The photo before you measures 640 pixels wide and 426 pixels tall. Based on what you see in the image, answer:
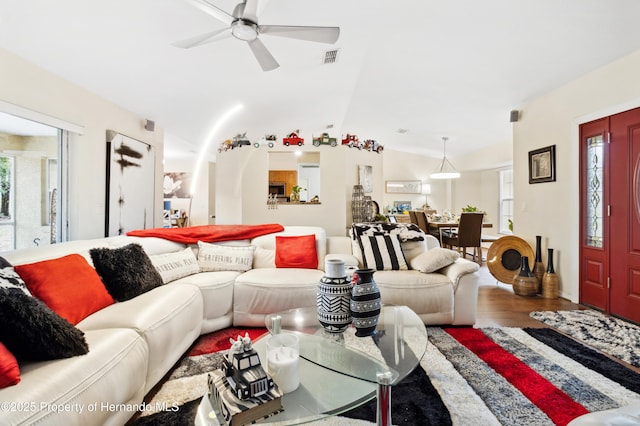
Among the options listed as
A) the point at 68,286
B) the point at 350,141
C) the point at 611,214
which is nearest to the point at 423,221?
the point at 350,141

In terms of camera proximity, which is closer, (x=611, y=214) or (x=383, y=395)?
(x=383, y=395)

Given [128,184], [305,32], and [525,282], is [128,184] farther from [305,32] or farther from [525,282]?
[525,282]

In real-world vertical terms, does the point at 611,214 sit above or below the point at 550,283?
above

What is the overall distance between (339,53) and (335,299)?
317 cm

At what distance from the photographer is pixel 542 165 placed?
4047mm

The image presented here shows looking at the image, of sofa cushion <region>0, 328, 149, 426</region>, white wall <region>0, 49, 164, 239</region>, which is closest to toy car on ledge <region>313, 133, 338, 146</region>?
white wall <region>0, 49, 164, 239</region>

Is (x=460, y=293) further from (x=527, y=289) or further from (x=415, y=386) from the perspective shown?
(x=527, y=289)

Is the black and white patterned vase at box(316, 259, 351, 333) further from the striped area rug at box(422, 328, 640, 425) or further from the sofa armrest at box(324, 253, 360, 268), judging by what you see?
the sofa armrest at box(324, 253, 360, 268)

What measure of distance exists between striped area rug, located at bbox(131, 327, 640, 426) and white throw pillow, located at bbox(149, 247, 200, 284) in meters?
0.61

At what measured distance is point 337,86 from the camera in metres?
4.78

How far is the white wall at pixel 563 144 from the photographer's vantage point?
3.09m

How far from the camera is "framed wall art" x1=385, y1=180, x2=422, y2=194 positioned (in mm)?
9305

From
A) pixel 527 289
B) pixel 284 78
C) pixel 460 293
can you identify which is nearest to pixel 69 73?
pixel 284 78

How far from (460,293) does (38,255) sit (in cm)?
310
